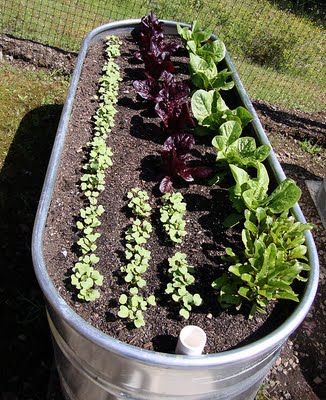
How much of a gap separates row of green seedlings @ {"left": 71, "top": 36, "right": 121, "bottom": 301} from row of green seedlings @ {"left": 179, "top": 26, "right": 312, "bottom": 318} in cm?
48

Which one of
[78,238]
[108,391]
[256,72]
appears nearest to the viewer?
[108,391]

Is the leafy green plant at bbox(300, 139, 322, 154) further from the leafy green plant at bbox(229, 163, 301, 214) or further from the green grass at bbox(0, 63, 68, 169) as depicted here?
the leafy green plant at bbox(229, 163, 301, 214)

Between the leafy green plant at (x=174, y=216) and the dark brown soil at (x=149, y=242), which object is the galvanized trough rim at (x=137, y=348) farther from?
the leafy green plant at (x=174, y=216)

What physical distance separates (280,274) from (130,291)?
0.58m

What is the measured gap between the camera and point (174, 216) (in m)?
2.33

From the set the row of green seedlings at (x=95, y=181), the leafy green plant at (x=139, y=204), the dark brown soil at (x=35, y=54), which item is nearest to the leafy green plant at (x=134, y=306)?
the row of green seedlings at (x=95, y=181)

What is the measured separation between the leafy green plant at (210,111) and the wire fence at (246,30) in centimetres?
242

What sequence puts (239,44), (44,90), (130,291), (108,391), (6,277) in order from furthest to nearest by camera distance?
(239,44) → (44,90) → (6,277) → (130,291) → (108,391)

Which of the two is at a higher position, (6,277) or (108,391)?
(108,391)

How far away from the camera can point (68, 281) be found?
2.03 m

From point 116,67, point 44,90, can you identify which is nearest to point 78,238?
point 116,67

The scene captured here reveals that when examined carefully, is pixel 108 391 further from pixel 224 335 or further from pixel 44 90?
pixel 44 90

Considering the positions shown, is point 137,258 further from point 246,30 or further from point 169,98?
point 246,30

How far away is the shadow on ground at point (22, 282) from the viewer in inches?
102
